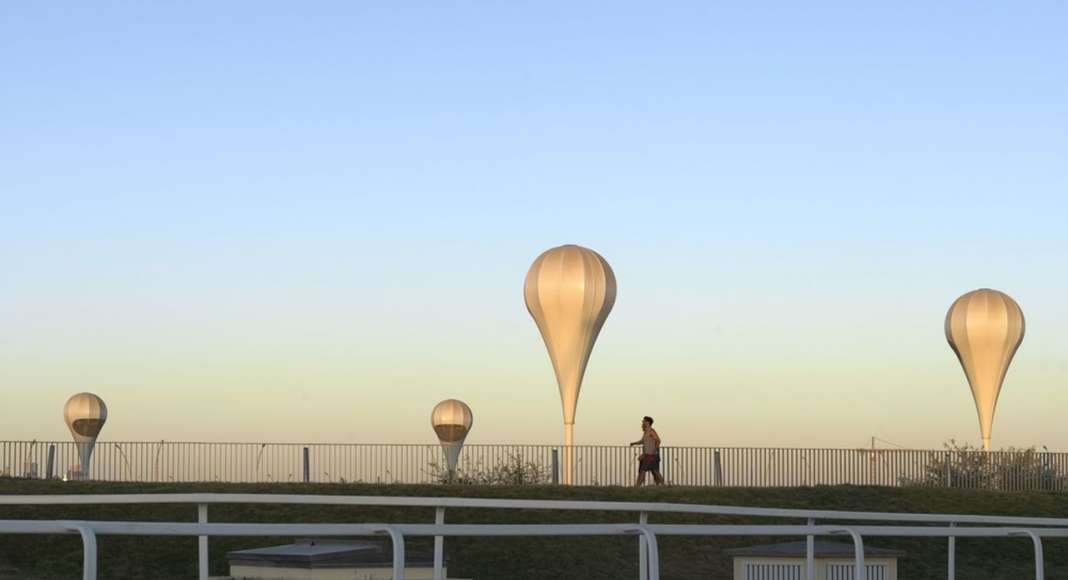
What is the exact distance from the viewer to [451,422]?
64.9 metres

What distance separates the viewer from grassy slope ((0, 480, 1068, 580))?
28.5 m

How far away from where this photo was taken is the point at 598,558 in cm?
3067

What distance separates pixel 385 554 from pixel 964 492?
30.1 metres

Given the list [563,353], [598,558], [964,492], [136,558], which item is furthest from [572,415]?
[136,558]

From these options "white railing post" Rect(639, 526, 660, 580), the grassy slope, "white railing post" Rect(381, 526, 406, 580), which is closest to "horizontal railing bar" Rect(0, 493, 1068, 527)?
"white railing post" Rect(381, 526, 406, 580)

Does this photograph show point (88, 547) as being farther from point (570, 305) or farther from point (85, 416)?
point (85, 416)

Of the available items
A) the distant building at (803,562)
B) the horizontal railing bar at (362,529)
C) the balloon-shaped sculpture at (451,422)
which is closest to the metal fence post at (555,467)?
the balloon-shaped sculpture at (451,422)

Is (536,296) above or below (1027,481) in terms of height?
above

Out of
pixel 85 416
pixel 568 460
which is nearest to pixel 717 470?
pixel 568 460

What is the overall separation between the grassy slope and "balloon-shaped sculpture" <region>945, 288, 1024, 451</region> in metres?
22.2

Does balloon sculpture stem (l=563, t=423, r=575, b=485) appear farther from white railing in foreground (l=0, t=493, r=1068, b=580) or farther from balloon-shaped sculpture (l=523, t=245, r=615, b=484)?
white railing in foreground (l=0, t=493, r=1068, b=580)

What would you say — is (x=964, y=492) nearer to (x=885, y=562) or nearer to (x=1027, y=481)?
(x=1027, y=481)

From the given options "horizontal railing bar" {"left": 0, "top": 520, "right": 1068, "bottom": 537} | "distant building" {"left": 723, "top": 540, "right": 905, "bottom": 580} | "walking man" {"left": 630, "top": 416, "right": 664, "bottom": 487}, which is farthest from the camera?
"walking man" {"left": 630, "top": 416, "right": 664, "bottom": 487}

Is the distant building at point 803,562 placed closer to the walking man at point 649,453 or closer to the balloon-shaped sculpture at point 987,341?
the walking man at point 649,453
